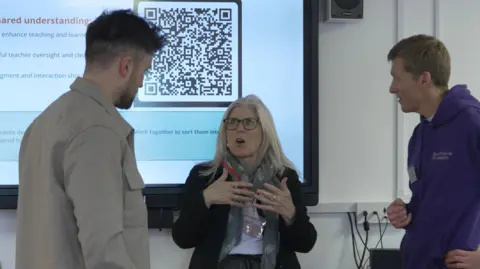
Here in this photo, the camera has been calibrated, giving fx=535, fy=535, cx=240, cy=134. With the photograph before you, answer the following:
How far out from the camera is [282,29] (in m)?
2.73

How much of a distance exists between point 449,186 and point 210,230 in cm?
98

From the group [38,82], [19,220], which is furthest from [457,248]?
[38,82]

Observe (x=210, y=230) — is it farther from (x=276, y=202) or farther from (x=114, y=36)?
(x=114, y=36)

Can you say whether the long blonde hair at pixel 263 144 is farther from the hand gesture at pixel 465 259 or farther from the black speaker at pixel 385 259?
the hand gesture at pixel 465 259

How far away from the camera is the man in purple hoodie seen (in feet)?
5.76

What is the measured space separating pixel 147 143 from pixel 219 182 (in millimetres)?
635

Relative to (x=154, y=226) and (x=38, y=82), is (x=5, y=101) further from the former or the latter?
(x=154, y=226)

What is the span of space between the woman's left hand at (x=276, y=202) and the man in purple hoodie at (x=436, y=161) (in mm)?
403

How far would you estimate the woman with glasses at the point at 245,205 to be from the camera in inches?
86.0

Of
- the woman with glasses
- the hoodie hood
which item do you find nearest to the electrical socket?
the woman with glasses

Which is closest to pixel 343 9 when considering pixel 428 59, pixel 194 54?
pixel 194 54

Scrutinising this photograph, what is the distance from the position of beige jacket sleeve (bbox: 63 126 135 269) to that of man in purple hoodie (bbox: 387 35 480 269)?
104cm

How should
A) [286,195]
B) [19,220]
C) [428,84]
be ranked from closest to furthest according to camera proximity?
[19,220] → [428,84] → [286,195]

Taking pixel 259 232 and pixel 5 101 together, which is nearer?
pixel 259 232
